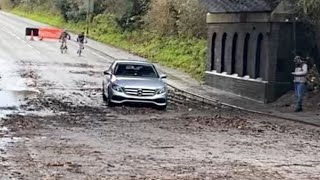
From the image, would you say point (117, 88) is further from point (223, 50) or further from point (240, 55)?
point (223, 50)

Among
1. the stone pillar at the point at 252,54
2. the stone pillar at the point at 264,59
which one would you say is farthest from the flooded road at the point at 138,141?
the stone pillar at the point at 252,54

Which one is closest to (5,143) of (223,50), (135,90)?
(135,90)

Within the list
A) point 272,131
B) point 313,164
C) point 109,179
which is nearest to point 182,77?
point 272,131

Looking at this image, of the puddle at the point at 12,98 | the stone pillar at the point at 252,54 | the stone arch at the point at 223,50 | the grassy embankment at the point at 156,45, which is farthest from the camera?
the grassy embankment at the point at 156,45

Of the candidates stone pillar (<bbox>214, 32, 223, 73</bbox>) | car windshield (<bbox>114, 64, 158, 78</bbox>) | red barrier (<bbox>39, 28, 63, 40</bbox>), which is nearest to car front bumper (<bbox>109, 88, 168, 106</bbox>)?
car windshield (<bbox>114, 64, 158, 78</bbox>)

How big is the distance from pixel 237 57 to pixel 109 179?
2418 centimetres

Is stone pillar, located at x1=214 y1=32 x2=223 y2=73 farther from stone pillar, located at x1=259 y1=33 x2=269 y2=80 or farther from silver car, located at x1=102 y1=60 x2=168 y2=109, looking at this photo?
silver car, located at x1=102 y1=60 x2=168 y2=109

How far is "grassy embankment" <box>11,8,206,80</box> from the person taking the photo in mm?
46638

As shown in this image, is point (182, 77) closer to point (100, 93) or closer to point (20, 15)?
point (100, 93)

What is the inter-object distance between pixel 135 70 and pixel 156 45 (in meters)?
27.8

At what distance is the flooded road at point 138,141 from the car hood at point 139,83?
2.66 ft

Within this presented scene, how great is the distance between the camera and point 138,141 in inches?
670

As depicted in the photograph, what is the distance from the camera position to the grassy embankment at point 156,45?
46638mm

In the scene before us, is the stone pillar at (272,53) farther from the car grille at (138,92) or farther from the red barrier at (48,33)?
the red barrier at (48,33)
